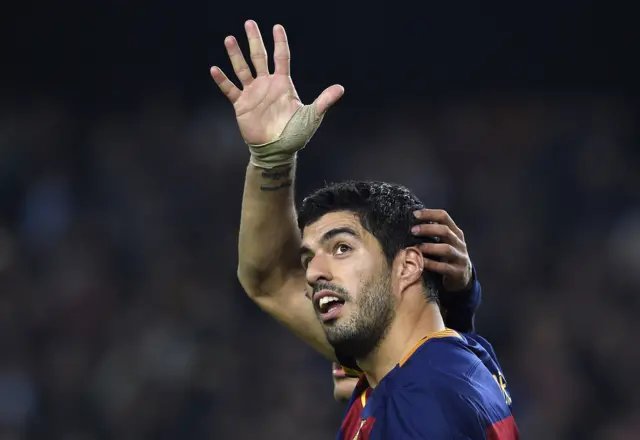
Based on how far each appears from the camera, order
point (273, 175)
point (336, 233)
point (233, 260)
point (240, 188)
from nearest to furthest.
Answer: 1. point (336, 233)
2. point (273, 175)
3. point (233, 260)
4. point (240, 188)

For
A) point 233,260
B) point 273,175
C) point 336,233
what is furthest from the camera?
point 233,260

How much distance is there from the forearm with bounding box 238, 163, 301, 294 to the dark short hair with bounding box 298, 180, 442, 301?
0.54 feet

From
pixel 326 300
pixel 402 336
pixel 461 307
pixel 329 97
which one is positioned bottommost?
pixel 461 307

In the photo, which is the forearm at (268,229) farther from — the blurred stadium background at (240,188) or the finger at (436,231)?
the blurred stadium background at (240,188)

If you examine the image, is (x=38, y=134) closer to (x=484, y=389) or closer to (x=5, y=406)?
(x=5, y=406)

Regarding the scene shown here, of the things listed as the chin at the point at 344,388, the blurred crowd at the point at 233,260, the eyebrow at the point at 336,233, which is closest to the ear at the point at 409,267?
the eyebrow at the point at 336,233

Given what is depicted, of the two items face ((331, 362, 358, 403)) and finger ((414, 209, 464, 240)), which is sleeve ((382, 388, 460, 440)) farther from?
face ((331, 362, 358, 403))

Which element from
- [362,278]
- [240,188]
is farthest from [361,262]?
[240,188]

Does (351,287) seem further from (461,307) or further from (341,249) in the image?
(461,307)

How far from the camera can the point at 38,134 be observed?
636 cm

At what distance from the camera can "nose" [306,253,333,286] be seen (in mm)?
2695

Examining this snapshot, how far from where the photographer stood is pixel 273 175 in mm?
3035

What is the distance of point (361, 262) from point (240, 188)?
358cm

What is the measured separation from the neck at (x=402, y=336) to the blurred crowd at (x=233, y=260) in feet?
8.80
